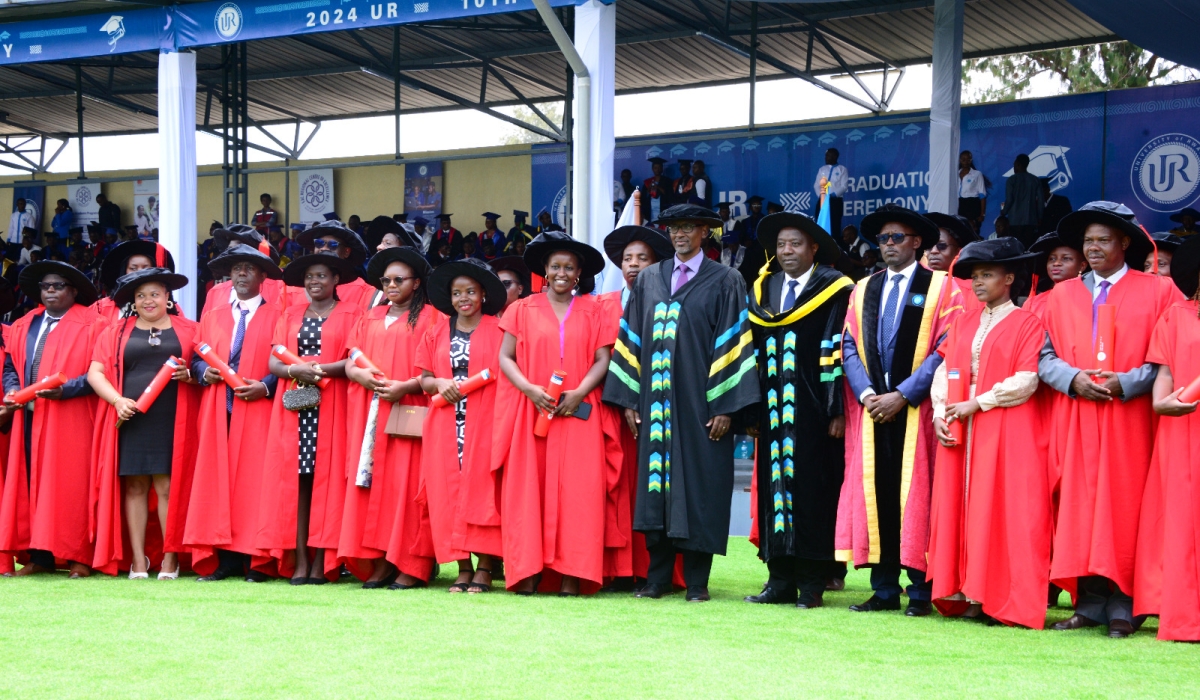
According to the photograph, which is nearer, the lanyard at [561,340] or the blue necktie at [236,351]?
the lanyard at [561,340]

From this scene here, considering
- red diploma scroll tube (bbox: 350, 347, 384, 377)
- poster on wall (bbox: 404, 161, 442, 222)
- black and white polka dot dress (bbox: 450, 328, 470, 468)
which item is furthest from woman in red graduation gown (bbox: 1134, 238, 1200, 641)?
poster on wall (bbox: 404, 161, 442, 222)

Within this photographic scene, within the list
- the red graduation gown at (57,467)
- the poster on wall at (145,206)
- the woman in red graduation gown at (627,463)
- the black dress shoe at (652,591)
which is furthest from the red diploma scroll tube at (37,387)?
the poster on wall at (145,206)

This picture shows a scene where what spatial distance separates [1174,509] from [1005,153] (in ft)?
42.7

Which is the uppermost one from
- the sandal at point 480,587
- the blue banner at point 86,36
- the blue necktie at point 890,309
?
the blue banner at point 86,36

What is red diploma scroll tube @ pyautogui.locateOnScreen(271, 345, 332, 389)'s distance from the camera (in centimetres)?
808

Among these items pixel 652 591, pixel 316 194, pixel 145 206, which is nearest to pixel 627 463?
pixel 652 591

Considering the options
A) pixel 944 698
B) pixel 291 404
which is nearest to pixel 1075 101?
pixel 291 404

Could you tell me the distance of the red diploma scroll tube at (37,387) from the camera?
8484 millimetres

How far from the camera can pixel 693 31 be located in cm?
2027

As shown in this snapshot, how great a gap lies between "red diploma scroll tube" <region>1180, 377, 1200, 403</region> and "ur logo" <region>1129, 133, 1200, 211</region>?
40.6 feet

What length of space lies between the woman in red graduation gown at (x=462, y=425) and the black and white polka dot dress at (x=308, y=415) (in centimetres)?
76

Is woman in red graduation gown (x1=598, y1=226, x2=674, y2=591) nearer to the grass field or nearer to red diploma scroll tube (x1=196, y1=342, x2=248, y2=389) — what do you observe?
the grass field

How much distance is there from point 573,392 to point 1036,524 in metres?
2.68

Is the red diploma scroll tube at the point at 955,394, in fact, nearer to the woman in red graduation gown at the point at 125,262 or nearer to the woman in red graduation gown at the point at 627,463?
the woman in red graduation gown at the point at 627,463
